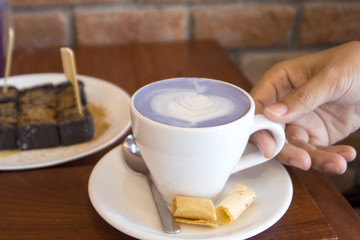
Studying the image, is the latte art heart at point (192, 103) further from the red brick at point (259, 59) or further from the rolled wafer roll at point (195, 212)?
the red brick at point (259, 59)

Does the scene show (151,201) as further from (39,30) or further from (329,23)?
(329,23)

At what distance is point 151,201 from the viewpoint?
510mm

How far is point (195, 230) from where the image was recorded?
45 cm

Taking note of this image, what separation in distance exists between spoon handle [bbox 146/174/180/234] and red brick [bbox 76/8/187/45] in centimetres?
74

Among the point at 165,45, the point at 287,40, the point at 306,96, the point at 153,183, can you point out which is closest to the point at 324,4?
the point at 287,40

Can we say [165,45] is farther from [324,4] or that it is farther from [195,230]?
[195,230]

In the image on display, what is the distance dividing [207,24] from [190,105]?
779 millimetres

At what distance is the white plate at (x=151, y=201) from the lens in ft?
1.44

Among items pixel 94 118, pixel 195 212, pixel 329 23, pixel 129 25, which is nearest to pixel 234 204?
pixel 195 212

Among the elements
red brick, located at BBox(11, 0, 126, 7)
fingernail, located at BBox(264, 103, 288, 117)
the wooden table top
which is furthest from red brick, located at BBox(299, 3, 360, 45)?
fingernail, located at BBox(264, 103, 288, 117)

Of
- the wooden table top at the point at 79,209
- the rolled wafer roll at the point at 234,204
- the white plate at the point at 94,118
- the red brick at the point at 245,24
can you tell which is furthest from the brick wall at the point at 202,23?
the rolled wafer roll at the point at 234,204

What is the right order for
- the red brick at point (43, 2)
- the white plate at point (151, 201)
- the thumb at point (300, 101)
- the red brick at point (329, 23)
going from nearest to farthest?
the white plate at point (151, 201)
the thumb at point (300, 101)
the red brick at point (43, 2)
the red brick at point (329, 23)

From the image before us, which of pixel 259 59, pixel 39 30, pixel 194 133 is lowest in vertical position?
pixel 259 59

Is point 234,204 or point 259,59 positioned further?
point 259,59
